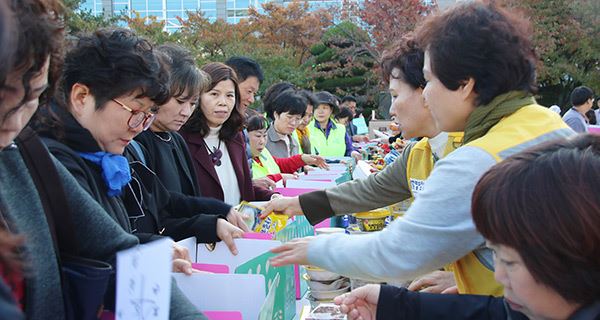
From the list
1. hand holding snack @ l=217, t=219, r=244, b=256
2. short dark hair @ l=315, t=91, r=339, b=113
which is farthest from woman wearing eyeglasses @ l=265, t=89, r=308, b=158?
hand holding snack @ l=217, t=219, r=244, b=256

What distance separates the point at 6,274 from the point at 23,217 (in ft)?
0.83

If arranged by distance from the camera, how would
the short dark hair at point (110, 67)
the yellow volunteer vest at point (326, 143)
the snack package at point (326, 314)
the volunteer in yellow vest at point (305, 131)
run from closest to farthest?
the short dark hair at point (110, 67) < the snack package at point (326, 314) < the volunteer in yellow vest at point (305, 131) < the yellow volunteer vest at point (326, 143)

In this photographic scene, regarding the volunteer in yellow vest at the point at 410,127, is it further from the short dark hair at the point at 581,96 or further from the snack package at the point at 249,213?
the short dark hair at the point at 581,96

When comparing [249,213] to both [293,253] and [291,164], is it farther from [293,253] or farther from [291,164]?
[291,164]

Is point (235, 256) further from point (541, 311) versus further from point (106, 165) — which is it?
point (541, 311)

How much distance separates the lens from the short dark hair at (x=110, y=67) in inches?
65.6

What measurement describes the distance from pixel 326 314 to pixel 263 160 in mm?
2792

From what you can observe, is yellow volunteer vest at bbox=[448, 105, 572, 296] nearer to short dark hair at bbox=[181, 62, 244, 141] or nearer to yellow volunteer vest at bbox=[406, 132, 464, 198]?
yellow volunteer vest at bbox=[406, 132, 464, 198]

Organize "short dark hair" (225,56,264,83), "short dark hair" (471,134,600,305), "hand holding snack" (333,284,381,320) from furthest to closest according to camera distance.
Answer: "short dark hair" (225,56,264,83), "hand holding snack" (333,284,381,320), "short dark hair" (471,134,600,305)

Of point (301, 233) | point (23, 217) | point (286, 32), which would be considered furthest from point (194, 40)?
point (23, 217)

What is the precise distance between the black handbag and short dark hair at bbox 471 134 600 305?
0.84 metres

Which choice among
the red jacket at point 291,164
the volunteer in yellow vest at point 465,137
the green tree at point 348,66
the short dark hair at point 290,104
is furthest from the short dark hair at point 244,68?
the green tree at point 348,66

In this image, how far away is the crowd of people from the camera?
3.35 ft

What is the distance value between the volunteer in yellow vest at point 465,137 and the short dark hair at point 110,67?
677 mm
